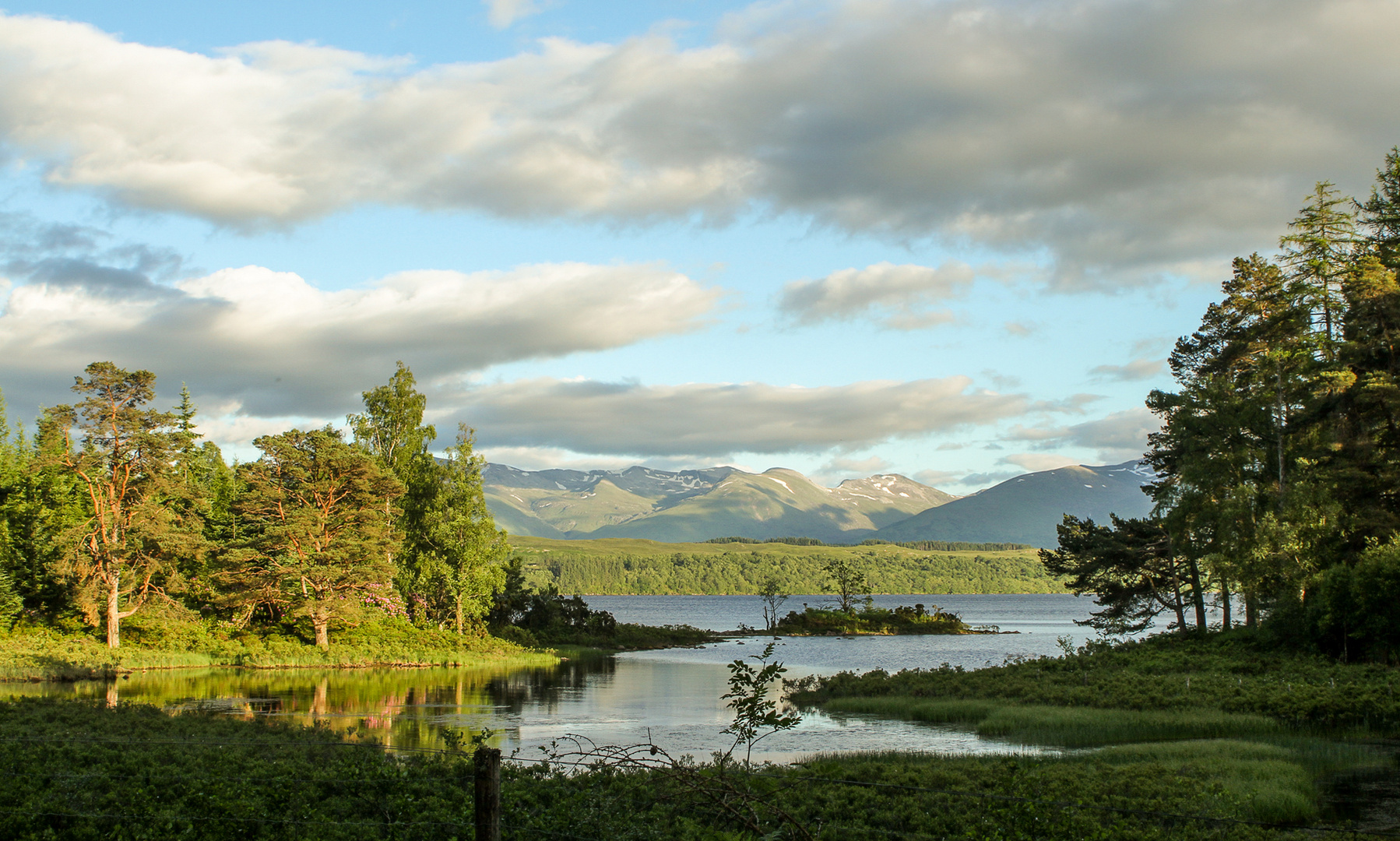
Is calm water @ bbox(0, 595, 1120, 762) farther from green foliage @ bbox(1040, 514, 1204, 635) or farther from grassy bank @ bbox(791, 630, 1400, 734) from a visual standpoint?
green foliage @ bbox(1040, 514, 1204, 635)

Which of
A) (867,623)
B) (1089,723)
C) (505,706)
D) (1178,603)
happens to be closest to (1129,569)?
(1178,603)

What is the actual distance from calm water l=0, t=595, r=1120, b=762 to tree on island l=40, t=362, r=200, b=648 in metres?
7.07

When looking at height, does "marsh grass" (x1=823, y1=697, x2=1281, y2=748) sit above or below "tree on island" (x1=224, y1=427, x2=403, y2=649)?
below

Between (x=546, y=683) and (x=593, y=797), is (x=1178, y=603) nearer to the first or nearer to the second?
(x=546, y=683)

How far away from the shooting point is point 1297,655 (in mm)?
36469

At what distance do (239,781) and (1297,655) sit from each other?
127ft

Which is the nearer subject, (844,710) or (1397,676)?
(1397,676)

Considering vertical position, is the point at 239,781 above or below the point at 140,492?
below

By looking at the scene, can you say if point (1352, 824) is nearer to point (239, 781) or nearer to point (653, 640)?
point (239, 781)

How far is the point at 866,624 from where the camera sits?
95.2 metres

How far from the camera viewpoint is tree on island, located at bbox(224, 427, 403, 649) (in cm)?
5231

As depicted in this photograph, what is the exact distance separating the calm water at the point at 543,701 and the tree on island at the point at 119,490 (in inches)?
278

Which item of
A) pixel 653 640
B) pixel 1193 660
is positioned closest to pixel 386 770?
pixel 1193 660

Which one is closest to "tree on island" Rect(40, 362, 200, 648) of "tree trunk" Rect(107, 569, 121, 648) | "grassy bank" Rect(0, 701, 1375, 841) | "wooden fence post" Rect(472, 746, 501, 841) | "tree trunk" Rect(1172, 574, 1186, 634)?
"tree trunk" Rect(107, 569, 121, 648)
